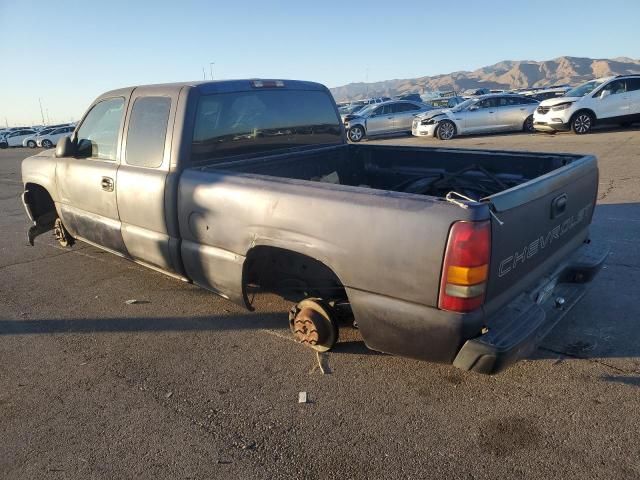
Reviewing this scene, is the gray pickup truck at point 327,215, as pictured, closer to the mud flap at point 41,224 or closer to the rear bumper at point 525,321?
the rear bumper at point 525,321

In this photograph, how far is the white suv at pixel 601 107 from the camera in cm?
1545

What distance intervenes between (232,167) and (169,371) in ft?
5.33

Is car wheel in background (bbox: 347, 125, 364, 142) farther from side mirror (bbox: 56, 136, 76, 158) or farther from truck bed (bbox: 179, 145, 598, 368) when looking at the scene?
truck bed (bbox: 179, 145, 598, 368)

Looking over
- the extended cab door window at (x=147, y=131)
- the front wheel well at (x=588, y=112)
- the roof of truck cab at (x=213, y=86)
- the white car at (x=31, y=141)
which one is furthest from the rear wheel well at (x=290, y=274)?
the white car at (x=31, y=141)

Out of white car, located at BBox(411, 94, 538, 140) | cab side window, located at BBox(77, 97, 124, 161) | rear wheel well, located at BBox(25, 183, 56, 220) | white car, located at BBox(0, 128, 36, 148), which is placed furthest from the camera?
white car, located at BBox(0, 128, 36, 148)

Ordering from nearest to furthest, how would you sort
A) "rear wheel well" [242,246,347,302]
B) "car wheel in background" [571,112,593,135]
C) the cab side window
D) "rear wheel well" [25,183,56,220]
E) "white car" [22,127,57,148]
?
"rear wheel well" [242,246,347,302] < the cab side window < "rear wheel well" [25,183,56,220] < "car wheel in background" [571,112,593,135] < "white car" [22,127,57,148]

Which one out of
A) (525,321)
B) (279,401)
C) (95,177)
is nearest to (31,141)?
(95,177)

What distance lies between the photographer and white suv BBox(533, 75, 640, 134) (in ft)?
50.7

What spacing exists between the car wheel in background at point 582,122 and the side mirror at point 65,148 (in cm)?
1595

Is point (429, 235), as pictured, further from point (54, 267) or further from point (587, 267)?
point (54, 267)

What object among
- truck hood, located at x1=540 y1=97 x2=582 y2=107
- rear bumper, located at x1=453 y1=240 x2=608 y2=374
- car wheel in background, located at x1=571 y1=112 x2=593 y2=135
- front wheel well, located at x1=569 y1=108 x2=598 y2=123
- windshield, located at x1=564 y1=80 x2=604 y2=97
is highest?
windshield, located at x1=564 y1=80 x2=604 y2=97

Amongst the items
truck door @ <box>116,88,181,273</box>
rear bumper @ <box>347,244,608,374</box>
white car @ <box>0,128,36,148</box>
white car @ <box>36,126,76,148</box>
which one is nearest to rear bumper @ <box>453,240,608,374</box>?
rear bumper @ <box>347,244,608,374</box>

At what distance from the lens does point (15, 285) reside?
16.7ft

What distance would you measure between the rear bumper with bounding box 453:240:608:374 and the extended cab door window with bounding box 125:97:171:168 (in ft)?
8.98
